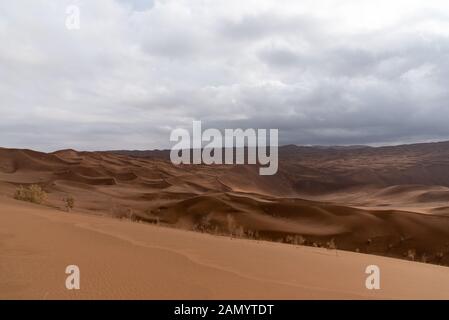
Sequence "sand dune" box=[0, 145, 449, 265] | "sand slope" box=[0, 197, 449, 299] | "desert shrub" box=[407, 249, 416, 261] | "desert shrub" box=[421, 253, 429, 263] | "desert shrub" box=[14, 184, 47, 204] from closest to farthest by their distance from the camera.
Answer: "sand slope" box=[0, 197, 449, 299]
"desert shrub" box=[421, 253, 429, 263]
"desert shrub" box=[407, 249, 416, 261]
"desert shrub" box=[14, 184, 47, 204]
"sand dune" box=[0, 145, 449, 265]

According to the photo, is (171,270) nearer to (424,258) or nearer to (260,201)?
(424,258)

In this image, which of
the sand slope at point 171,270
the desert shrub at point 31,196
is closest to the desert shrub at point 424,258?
the sand slope at point 171,270

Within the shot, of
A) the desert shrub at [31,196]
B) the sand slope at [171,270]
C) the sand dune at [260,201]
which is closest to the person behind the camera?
the sand slope at [171,270]

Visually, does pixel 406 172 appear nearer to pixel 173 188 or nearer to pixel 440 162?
pixel 440 162

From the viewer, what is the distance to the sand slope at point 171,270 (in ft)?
15.0

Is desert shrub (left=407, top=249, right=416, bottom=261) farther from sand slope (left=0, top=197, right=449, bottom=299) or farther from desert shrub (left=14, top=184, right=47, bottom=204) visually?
desert shrub (left=14, top=184, right=47, bottom=204)

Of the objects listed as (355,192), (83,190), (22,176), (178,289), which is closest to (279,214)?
(83,190)

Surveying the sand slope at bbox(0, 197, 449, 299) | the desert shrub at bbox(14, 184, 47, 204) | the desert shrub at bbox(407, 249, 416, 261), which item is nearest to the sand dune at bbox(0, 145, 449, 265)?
the desert shrub at bbox(407, 249, 416, 261)

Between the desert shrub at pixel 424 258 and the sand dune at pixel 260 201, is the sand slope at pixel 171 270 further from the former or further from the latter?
the desert shrub at pixel 424 258

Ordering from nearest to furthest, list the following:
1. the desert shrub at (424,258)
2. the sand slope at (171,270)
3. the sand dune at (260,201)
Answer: the sand slope at (171,270) → the desert shrub at (424,258) → the sand dune at (260,201)

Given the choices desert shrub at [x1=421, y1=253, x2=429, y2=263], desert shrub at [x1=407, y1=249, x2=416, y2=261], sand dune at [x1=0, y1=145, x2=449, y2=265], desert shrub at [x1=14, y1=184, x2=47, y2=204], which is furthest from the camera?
sand dune at [x1=0, y1=145, x2=449, y2=265]

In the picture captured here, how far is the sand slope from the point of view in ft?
15.0

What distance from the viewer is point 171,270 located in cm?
541

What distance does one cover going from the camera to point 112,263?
5613 mm
